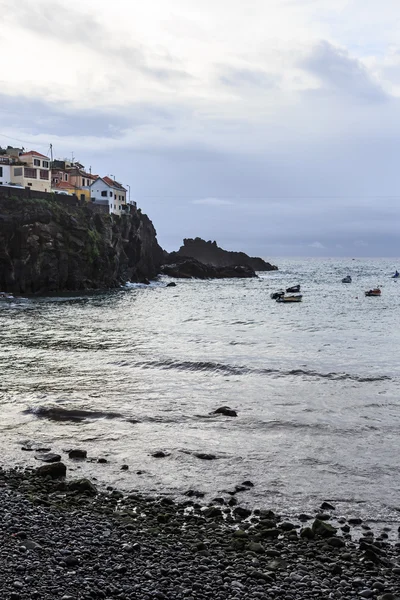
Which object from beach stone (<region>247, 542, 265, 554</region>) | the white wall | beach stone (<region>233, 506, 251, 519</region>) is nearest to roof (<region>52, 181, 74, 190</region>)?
the white wall

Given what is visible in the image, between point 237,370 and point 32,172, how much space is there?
9530 centimetres

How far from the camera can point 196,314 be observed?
224 feet

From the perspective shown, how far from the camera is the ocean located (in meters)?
17.8

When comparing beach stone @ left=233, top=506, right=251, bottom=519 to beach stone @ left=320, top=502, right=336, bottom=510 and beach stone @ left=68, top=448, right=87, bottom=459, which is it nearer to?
beach stone @ left=320, top=502, right=336, bottom=510

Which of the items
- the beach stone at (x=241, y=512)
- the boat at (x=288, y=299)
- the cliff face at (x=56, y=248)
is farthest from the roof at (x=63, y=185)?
the beach stone at (x=241, y=512)

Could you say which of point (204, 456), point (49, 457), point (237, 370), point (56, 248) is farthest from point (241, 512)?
point (56, 248)

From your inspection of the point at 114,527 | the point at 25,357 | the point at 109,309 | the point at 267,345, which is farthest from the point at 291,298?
the point at 114,527

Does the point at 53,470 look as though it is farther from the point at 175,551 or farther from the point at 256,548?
the point at 256,548

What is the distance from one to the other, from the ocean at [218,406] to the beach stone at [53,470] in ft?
2.51

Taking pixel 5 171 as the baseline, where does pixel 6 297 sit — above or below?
below

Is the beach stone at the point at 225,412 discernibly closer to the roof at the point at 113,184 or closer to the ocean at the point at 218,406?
the ocean at the point at 218,406

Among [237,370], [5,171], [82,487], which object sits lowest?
[82,487]

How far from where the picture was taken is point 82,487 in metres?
16.1

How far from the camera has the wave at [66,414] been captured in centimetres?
2472
